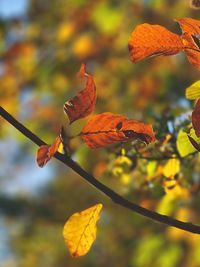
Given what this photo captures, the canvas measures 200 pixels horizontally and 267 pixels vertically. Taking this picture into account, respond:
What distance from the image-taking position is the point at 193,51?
797 millimetres

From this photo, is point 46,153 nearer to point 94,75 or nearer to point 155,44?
point 155,44

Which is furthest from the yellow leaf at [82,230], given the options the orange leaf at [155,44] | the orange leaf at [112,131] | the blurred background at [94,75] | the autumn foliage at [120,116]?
the blurred background at [94,75]

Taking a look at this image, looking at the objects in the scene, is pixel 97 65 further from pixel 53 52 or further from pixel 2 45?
pixel 2 45

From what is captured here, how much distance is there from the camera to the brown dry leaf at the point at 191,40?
0.79 m

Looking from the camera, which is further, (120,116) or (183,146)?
(183,146)

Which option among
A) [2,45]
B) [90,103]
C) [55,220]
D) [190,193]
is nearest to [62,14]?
[2,45]

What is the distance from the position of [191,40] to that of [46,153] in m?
0.25

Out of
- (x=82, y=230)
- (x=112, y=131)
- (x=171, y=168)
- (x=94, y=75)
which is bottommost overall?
(x=94, y=75)

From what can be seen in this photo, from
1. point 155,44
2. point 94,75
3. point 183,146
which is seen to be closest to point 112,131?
point 155,44

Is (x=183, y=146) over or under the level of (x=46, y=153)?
under

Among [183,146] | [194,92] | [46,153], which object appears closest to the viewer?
[46,153]

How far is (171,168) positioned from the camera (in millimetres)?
1153

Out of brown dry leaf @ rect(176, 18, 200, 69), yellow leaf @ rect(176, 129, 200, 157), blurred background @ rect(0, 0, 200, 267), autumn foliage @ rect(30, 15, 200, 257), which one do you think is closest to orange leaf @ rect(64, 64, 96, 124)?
autumn foliage @ rect(30, 15, 200, 257)

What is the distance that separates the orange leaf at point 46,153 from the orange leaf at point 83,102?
66mm
